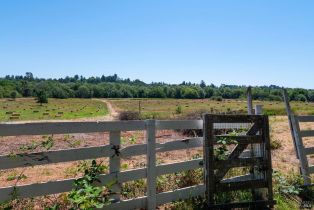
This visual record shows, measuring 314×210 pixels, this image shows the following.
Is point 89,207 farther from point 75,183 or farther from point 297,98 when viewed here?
point 297,98

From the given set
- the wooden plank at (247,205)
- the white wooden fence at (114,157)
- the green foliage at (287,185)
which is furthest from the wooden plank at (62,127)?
the green foliage at (287,185)

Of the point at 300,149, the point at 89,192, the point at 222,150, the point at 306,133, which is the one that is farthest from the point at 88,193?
the point at 306,133

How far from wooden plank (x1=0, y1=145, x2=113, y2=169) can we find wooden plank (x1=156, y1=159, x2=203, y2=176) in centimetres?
101

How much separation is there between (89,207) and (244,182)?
116 inches

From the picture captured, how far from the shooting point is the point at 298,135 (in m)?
8.24

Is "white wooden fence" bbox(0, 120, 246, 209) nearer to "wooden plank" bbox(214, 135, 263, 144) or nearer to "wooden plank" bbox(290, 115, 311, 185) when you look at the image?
"wooden plank" bbox(214, 135, 263, 144)

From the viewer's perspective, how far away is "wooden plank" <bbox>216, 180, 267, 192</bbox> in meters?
6.28

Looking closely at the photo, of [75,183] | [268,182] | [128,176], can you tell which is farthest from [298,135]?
[75,183]

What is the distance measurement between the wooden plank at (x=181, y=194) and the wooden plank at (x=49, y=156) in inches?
49.5

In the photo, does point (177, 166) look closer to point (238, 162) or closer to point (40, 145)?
point (238, 162)

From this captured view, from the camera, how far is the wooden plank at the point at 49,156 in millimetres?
4582

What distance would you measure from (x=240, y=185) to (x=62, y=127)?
124 inches

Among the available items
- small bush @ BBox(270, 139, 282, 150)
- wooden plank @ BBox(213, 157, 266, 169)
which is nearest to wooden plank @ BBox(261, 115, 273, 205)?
wooden plank @ BBox(213, 157, 266, 169)

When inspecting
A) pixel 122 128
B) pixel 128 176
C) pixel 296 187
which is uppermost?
pixel 122 128
